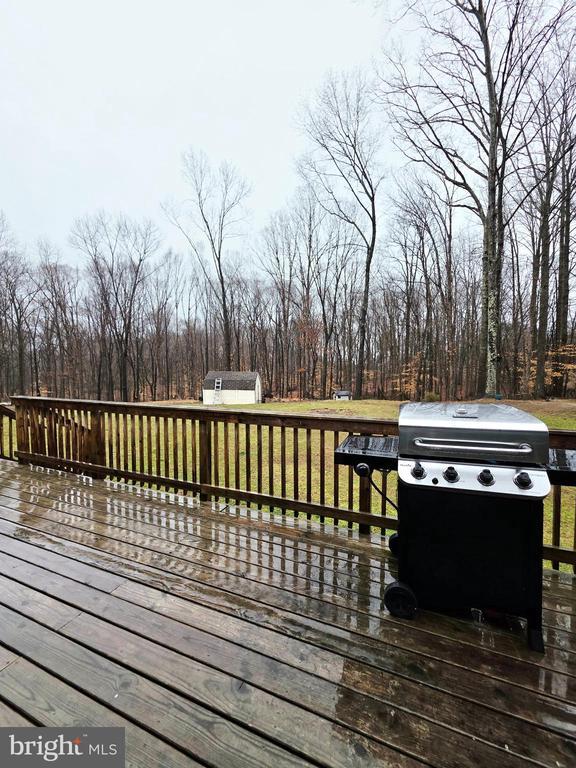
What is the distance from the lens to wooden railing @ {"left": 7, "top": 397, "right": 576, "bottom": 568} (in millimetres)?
2672

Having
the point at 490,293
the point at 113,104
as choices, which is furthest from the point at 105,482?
the point at 113,104

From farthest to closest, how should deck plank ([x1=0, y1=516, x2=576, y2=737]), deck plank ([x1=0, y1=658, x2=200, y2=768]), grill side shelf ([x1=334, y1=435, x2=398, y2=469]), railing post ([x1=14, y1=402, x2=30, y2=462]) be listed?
1. railing post ([x1=14, y1=402, x2=30, y2=462])
2. grill side shelf ([x1=334, y1=435, x2=398, y2=469])
3. deck plank ([x1=0, y1=516, x2=576, y2=737])
4. deck plank ([x1=0, y1=658, x2=200, y2=768])

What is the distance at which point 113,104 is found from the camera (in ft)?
39.6

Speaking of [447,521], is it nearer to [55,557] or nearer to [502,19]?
[55,557]

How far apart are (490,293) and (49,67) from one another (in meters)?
12.9

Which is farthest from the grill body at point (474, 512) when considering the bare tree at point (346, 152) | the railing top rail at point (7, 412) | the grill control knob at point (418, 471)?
the bare tree at point (346, 152)

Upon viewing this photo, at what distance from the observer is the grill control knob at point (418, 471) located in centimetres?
164

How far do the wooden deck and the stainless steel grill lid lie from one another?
872 mm

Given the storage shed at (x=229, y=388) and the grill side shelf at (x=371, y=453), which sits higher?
the grill side shelf at (x=371, y=453)

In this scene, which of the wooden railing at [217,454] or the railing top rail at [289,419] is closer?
the railing top rail at [289,419]

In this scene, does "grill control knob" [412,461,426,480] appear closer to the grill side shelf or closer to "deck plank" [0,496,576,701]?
the grill side shelf

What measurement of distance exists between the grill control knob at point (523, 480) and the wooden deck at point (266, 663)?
2.47 ft

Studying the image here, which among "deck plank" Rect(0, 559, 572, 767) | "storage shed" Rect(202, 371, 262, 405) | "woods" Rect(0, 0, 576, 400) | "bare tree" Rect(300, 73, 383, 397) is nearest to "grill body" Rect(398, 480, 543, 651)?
"deck plank" Rect(0, 559, 572, 767)

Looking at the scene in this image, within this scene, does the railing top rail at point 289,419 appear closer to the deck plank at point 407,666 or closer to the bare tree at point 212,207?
the deck plank at point 407,666
